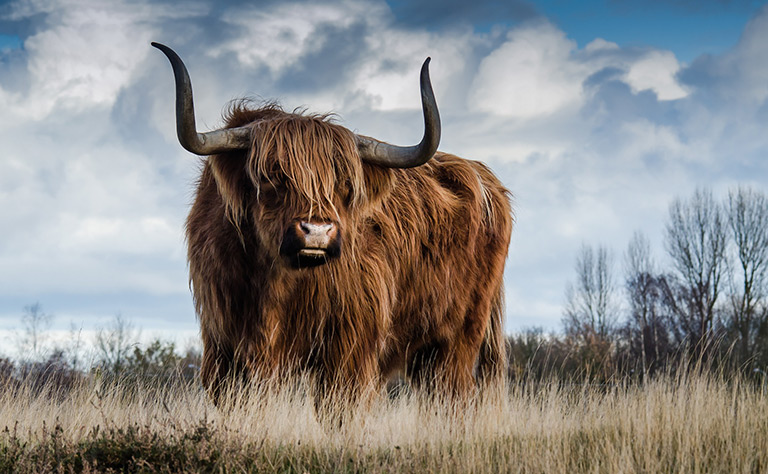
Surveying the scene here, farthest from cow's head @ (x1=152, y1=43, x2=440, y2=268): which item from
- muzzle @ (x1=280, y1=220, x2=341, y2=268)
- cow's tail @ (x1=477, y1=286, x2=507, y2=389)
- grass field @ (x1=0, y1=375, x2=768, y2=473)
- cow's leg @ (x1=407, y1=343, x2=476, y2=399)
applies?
cow's tail @ (x1=477, y1=286, x2=507, y2=389)

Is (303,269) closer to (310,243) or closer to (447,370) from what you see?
(310,243)

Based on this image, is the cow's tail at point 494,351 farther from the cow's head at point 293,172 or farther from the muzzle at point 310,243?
the muzzle at point 310,243

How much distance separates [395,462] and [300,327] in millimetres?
1558

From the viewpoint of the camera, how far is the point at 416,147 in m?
5.80

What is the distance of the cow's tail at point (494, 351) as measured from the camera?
786cm

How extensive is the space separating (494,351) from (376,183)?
294 cm

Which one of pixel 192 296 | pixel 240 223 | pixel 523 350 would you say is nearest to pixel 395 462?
pixel 240 223

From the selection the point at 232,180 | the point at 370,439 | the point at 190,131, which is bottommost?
the point at 370,439

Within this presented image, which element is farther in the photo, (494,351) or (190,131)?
(494,351)

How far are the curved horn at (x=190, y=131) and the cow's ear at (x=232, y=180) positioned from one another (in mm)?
79

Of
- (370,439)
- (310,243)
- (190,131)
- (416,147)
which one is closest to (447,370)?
(370,439)

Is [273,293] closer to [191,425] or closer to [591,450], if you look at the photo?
[191,425]

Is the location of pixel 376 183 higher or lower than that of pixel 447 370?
higher

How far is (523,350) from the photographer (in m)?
21.6
